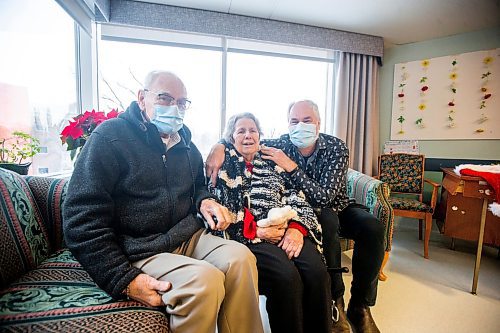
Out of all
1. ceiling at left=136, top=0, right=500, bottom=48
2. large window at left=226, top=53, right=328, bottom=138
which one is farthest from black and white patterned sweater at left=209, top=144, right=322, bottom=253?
ceiling at left=136, top=0, right=500, bottom=48

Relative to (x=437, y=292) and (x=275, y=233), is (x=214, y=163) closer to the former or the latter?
(x=275, y=233)

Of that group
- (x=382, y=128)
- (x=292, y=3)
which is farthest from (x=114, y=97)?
(x=382, y=128)

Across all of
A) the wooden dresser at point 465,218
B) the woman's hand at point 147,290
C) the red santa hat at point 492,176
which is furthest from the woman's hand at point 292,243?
the wooden dresser at point 465,218

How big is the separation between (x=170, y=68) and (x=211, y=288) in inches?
88.3

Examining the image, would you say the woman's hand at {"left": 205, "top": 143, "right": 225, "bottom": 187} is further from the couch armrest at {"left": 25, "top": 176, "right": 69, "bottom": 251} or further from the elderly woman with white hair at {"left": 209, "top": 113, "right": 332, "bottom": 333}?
the couch armrest at {"left": 25, "top": 176, "right": 69, "bottom": 251}

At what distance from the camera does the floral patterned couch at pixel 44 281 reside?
0.70 metres

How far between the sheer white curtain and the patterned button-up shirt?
60.9 inches

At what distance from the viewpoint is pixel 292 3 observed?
7.59 ft

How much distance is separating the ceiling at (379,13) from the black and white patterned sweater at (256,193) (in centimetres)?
169

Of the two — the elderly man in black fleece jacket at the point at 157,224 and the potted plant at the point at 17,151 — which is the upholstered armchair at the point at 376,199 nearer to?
the elderly man in black fleece jacket at the point at 157,224

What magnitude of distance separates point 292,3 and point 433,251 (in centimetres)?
257

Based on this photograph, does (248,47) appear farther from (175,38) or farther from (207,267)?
(207,267)

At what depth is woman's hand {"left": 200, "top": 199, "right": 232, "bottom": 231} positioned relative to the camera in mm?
1100

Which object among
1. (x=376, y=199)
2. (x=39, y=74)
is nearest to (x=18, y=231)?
(x=39, y=74)
